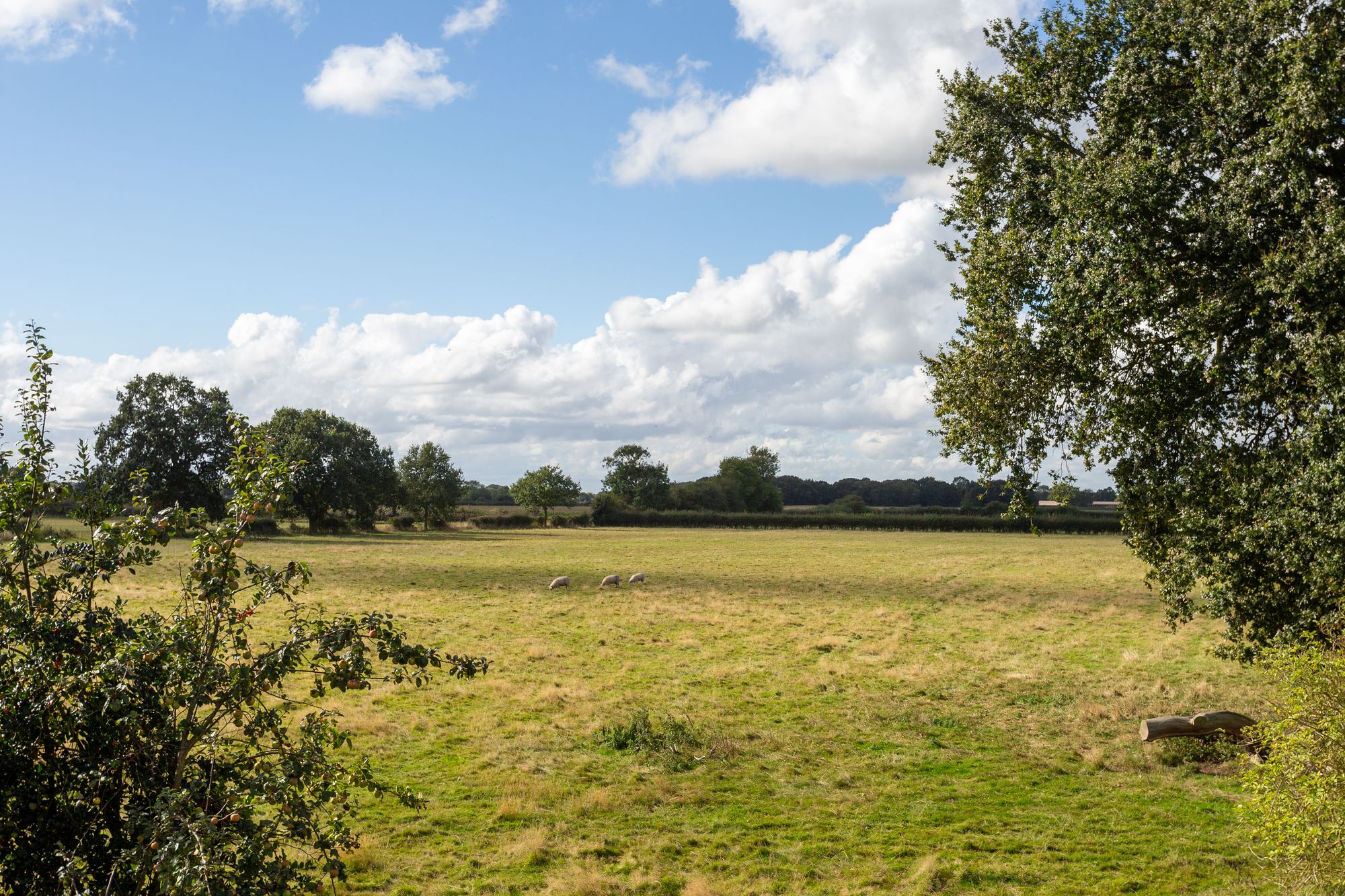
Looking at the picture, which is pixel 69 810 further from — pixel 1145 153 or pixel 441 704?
pixel 1145 153

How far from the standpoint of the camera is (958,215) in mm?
20109

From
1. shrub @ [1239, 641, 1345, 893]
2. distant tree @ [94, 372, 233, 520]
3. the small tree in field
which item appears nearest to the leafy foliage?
distant tree @ [94, 372, 233, 520]

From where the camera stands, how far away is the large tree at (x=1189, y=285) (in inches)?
523

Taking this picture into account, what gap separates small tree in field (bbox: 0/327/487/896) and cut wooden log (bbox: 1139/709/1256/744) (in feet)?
48.8

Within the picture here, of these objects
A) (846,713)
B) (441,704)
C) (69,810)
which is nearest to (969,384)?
(846,713)

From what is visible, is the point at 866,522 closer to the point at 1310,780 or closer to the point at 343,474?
the point at 343,474

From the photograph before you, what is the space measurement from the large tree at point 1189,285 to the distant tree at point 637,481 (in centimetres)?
14531

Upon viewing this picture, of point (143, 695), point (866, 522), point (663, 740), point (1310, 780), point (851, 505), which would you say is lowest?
point (866, 522)

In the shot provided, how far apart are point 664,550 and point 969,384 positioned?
57.1 metres

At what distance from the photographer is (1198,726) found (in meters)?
16.5

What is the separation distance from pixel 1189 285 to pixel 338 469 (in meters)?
101

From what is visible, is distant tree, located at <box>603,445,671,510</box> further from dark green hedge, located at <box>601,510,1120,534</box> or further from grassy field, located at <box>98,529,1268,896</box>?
grassy field, located at <box>98,529,1268,896</box>

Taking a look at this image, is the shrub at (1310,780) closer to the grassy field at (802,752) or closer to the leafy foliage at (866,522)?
the grassy field at (802,752)

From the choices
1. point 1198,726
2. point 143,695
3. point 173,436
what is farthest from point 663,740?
point 173,436
